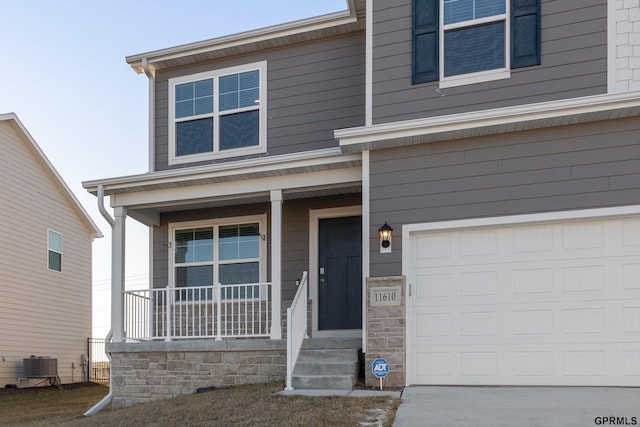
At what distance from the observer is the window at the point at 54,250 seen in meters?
15.1

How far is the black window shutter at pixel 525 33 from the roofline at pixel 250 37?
262 centimetres

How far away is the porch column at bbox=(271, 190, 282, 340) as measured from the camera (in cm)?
811

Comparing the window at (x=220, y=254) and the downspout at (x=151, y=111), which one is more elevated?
the downspout at (x=151, y=111)

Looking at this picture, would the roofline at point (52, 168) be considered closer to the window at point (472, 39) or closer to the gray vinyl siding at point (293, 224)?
the gray vinyl siding at point (293, 224)

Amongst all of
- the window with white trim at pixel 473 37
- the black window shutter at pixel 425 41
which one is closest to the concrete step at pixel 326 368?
the black window shutter at pixel 425 41

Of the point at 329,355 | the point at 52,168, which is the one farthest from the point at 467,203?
the point at 52,168

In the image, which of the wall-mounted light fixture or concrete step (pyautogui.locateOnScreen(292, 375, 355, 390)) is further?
the wall-mounted light fixture

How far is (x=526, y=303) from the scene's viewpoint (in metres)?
6.83

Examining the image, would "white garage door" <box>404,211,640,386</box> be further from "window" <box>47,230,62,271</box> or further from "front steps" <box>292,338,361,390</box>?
"window" <box>47,230,62,271</box>

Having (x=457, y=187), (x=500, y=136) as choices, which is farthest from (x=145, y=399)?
(x=500, y=136)

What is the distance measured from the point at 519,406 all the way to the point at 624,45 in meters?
3.98

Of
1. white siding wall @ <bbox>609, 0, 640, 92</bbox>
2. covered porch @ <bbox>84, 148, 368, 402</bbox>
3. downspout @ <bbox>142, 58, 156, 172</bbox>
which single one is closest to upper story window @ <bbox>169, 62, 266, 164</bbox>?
downspout @ <bbox>142, 58, 156, 172</bbox>

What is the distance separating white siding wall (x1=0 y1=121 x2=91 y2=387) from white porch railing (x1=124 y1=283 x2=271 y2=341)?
5.50m

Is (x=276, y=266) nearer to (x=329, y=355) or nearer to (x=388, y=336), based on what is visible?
(x=329, y=355)
